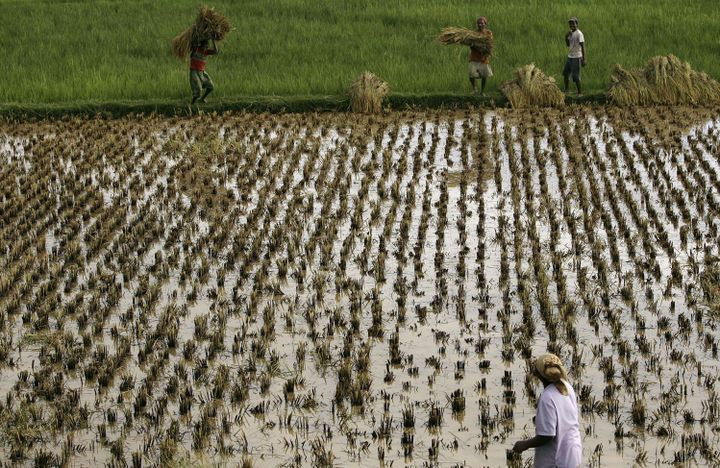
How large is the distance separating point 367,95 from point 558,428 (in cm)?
970

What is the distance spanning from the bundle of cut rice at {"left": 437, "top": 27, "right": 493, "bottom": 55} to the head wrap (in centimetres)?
985

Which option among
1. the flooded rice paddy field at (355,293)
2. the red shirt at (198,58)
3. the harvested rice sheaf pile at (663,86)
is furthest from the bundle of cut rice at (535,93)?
the red shirt at (198,58)

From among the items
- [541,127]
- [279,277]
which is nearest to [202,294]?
[279,277]

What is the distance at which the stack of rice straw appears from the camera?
13.8m

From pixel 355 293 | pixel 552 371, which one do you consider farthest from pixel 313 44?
pixel 552 371

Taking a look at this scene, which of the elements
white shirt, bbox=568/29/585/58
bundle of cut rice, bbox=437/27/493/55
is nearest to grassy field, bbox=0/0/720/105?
bundle of cut rice, bbox=437/27/493/55

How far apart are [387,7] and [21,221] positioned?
10466mm

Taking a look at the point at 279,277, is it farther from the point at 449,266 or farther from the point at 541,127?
the point at 541,127

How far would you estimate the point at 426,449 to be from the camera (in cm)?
560

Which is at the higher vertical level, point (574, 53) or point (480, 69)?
point (574, 53)

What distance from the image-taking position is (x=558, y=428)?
4.64 metres

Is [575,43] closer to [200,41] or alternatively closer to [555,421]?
[200,41]

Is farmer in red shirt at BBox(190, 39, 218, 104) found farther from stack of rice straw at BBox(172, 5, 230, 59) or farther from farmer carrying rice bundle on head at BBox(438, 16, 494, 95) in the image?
farmer carrying rice bundle on head at BBox(438, 16, 494, 95)

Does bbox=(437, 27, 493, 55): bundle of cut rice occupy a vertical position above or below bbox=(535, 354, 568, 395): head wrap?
below
